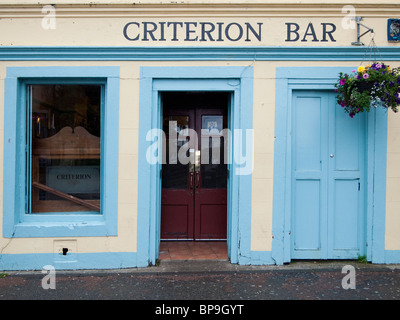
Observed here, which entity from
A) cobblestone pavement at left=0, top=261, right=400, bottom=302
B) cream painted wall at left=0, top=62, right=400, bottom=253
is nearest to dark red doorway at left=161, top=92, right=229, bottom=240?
cobblestone pavement at left=0, top=261, right=400, bottom=302

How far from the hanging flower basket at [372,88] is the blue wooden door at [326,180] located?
1.84 feet

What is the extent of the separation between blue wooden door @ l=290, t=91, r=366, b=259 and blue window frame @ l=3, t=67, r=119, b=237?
2.54 metres

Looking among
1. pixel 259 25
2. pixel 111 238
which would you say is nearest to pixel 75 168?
pixel 111 238

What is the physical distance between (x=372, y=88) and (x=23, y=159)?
Result: 4776 millimetres

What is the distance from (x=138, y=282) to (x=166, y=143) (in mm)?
2601

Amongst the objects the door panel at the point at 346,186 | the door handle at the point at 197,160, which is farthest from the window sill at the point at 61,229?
the door panel at the point at 346,186

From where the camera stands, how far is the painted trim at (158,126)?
5.43 meters

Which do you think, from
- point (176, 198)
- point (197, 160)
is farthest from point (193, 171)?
point (176, 198)

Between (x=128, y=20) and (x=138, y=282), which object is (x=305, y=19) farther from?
(x=138, y=282)

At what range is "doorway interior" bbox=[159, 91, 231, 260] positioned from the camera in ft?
22.1

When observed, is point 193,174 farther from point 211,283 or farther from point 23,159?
point 23,159

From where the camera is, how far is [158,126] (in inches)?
219

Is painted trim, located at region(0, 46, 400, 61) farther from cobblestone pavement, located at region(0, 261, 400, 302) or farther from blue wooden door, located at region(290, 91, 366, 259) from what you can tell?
cobblestone pavement, located at region(0, 261, 400, 302)

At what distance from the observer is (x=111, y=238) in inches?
213
